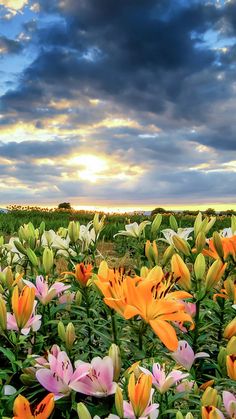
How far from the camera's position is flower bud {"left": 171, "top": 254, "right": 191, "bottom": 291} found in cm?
182

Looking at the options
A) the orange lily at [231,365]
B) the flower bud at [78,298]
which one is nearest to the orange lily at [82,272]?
the flower bud at [78,298]

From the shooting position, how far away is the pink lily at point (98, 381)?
1380mm

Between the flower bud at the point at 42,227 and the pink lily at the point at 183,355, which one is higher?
the flower bud at the point at 42,227

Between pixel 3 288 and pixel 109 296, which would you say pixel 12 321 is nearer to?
pixel 109 296

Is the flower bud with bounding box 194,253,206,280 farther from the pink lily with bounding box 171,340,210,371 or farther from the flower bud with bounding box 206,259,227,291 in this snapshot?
the pink lily with bounding box 171,340,210,371

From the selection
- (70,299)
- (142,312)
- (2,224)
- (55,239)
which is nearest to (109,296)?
(142,312)

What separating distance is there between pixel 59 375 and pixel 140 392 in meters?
0.31

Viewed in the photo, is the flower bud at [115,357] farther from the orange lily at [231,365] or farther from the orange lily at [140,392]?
the orange lily at [231,365]

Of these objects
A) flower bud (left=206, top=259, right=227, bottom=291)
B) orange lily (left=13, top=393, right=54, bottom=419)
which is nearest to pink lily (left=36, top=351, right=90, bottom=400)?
orange lily (left=13, top=393, right=54, bottom=419)

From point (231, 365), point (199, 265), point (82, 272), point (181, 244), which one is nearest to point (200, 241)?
point (181, 244)

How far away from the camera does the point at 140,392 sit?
121cm

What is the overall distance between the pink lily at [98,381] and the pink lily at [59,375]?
0.07 ft

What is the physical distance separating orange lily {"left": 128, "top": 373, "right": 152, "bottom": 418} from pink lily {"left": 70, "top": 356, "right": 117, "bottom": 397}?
0.15 m

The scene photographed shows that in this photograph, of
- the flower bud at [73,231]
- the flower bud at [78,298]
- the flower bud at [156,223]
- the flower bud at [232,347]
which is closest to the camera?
the flower bud at [232,347]
